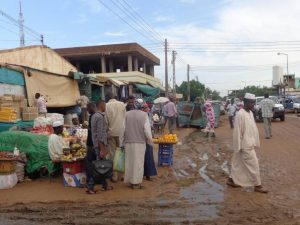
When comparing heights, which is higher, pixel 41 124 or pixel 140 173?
pixel 41 124

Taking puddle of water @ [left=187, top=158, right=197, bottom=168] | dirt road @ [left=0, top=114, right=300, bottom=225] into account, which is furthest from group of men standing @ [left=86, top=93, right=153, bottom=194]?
puddle of water @ [left=187, top=158, right=197, bottom=168]

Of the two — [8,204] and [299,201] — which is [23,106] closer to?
[8,204]

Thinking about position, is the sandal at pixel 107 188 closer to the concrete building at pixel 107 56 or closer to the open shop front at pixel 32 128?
the open shop front at pixel 32 128

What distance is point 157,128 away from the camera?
A: 22.5 meters

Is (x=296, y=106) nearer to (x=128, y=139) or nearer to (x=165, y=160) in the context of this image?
(x=165, y=160)

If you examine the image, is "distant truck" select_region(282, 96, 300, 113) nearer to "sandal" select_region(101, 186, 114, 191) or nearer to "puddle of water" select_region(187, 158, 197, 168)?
"puddle of water" select_region(187, 158, 197, 168)

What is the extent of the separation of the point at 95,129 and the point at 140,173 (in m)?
1.25

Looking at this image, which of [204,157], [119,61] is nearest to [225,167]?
[204,157]

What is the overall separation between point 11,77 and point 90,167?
670cm

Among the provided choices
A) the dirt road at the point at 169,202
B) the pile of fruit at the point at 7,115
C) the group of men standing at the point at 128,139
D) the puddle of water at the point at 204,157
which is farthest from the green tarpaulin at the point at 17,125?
the puddle of water at the point at 204,157

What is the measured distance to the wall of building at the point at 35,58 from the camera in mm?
19625

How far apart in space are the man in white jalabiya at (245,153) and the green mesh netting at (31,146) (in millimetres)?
3968

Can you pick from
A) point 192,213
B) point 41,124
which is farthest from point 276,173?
point 41,124

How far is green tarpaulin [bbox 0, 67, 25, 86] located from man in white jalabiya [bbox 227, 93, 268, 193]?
7.90m
